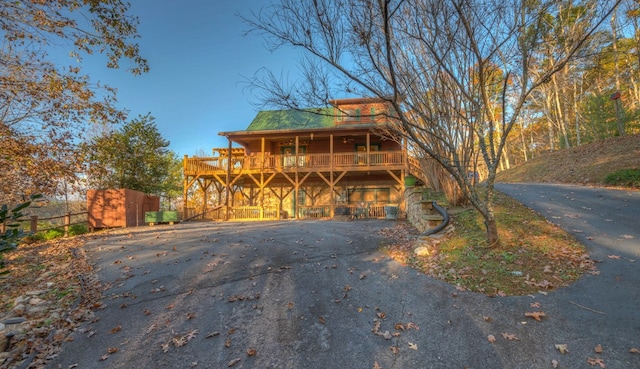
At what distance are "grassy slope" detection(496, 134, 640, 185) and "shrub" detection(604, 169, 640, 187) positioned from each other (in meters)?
0.46

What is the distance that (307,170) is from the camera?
17078mm

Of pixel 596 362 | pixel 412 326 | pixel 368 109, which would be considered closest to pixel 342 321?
pixel 412 326

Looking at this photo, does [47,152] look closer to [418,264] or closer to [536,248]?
[418,264]

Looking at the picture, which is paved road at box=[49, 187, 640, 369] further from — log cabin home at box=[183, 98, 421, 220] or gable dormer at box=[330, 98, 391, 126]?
log cabin home at box=[183, 98, 421, 220]

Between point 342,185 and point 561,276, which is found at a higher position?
point 342,185

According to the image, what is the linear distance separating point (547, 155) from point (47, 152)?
27.7 meters

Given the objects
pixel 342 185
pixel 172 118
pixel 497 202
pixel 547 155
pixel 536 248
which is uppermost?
pixel 172 118

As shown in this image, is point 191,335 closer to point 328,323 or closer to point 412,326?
point 328,323

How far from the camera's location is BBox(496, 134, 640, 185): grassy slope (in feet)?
40.8

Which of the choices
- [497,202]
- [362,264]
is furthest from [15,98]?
[497,202]

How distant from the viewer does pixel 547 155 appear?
21500 mm

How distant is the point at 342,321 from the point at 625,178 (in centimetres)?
1274

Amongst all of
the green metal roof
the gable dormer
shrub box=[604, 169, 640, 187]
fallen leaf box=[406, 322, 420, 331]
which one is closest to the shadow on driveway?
fallen leaf box=[406, 322, 420, 331]

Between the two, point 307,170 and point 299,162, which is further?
point 299,162
